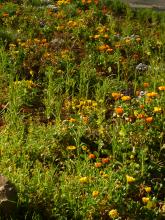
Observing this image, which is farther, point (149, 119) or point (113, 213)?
point (149, 119)

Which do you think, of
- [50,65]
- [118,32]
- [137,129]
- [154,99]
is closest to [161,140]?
[137,129]

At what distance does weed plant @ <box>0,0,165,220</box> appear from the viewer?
4.13m

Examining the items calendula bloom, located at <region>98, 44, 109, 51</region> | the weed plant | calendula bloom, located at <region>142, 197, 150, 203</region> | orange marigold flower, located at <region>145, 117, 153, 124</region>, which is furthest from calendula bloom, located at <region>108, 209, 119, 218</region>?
calendula bloom, located at <region>98, 44, 109, 51</region>

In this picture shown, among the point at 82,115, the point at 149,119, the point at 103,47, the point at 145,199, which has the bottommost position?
the point at 145,199

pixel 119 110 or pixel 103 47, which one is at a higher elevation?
pixel 103 47

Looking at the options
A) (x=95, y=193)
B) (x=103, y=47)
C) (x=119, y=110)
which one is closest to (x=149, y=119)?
(x=119, y=110)

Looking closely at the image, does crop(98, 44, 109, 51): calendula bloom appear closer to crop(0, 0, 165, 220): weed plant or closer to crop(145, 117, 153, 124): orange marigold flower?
crop(0, 0, 165, 220): weed plant

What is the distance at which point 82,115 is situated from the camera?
5301 millimetres

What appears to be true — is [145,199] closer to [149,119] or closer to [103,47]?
[149,119]

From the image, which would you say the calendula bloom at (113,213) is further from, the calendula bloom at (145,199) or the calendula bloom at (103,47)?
the calendula bloom at (103,47)

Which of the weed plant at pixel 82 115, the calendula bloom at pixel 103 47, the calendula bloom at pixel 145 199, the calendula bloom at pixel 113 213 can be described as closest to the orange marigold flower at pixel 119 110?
the weed plant at pixel 82 115

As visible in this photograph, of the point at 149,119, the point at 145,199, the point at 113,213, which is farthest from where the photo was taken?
the point at 149,119

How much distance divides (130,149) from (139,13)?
14.8 ft

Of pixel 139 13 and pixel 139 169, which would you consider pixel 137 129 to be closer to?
pixel 139 169
